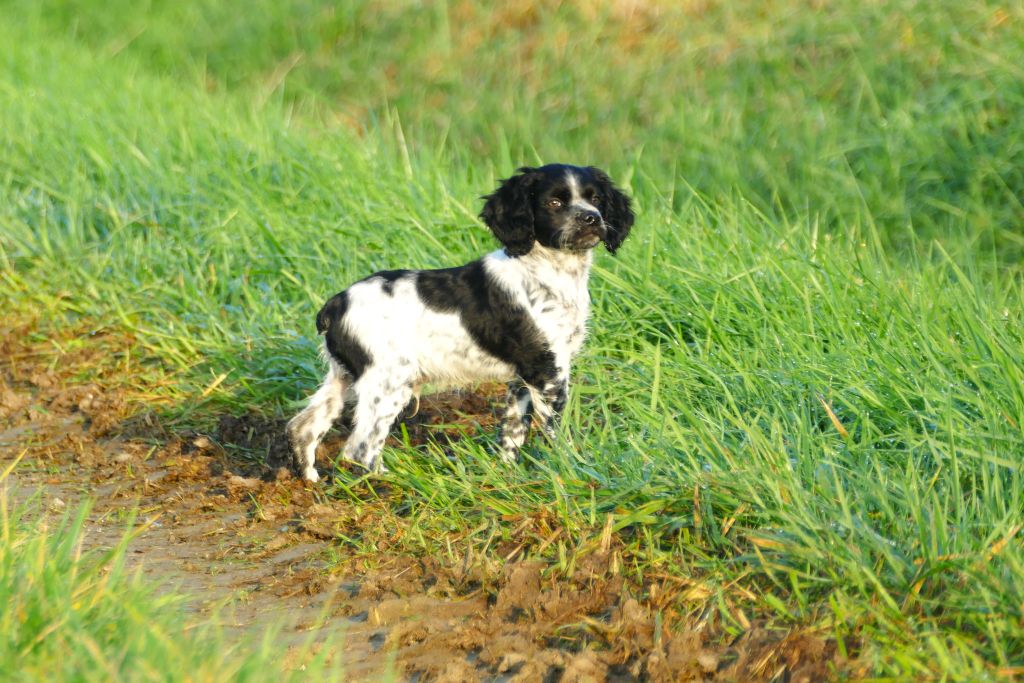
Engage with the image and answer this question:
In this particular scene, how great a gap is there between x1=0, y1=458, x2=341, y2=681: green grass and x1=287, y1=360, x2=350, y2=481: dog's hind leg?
1.58 meters

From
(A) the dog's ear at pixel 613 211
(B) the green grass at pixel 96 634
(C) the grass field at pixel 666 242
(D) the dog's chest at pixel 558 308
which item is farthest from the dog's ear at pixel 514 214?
(B) the green grass at pixel 96 634

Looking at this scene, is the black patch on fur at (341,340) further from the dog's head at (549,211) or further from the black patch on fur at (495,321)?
the dog's head at (549,211)

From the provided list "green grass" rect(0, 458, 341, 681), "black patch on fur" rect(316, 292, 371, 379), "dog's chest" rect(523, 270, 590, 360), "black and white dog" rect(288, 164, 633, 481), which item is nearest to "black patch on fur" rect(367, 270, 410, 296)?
"black and white dog" rect(288, 164, 633, 481)

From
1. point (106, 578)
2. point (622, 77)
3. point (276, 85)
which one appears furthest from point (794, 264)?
point (276, 85)

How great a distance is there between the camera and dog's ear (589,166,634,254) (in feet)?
17.6

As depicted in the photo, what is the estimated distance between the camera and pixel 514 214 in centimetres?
522

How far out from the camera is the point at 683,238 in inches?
261

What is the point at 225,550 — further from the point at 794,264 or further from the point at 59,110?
the point at 59,110

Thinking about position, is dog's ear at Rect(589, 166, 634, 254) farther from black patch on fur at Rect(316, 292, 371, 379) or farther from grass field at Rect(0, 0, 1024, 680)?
black patch on fur at Rect(316, 292, 371, 379)

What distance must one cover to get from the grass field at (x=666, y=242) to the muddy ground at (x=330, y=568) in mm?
133

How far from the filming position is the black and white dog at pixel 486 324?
202 inches

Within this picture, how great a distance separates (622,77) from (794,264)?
5310 mm

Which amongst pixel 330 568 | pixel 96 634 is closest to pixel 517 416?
pixel 330 568

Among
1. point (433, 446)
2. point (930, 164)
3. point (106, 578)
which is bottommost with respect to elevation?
point (930, 164)
